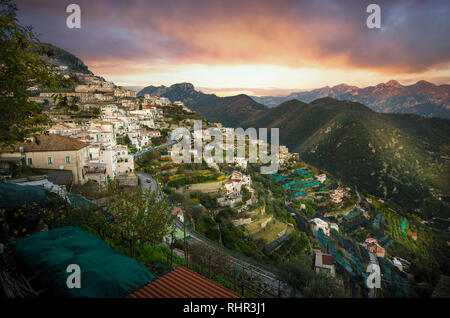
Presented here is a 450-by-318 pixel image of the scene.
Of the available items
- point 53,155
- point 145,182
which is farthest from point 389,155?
point 53,155

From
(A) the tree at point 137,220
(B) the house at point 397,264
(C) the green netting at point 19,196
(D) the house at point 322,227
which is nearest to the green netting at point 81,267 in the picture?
(A) the tree at point 137,220

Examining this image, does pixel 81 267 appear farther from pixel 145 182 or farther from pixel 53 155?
pixel 145 182

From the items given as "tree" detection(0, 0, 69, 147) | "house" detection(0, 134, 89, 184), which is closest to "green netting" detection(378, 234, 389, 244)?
"house" detection(0, 134, 89, 184)

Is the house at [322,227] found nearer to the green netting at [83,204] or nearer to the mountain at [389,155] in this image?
the green netting at [83,204]

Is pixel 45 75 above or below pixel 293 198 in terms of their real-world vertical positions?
above
